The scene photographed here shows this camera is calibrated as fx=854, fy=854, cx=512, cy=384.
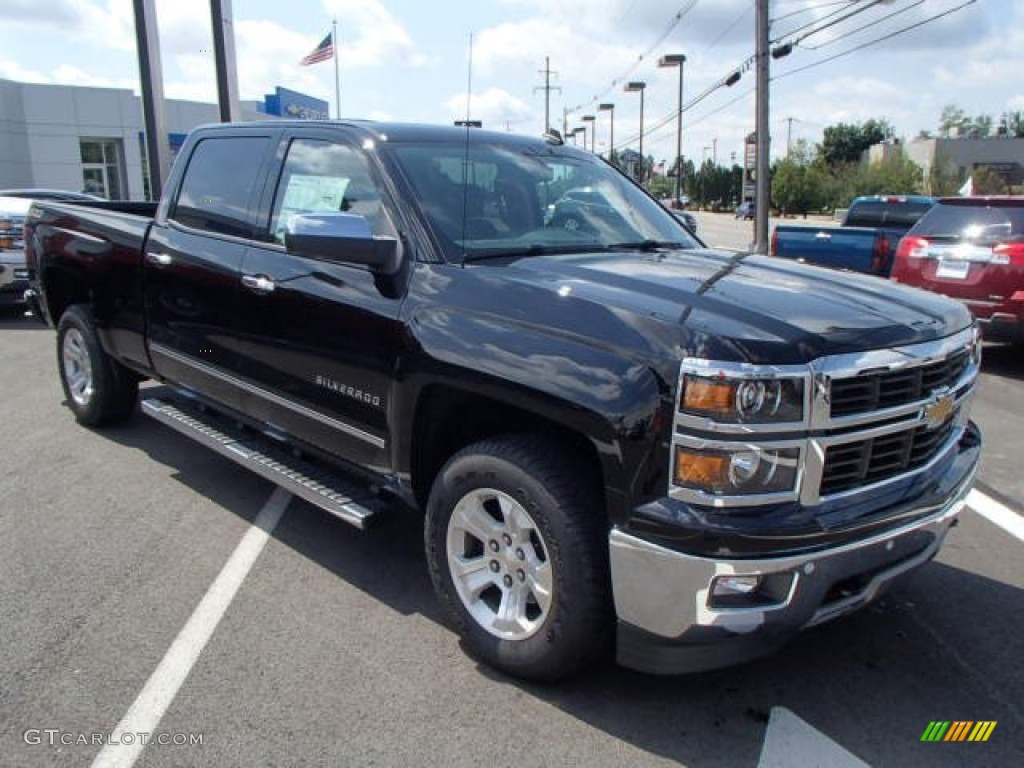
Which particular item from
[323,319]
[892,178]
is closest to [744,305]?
[323,319]

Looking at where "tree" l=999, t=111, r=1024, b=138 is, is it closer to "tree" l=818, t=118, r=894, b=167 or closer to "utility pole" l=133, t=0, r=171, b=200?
"tree" l=818, t=118, r=894, b=167

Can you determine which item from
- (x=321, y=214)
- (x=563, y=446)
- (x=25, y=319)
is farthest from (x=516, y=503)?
(x=25, y=319)

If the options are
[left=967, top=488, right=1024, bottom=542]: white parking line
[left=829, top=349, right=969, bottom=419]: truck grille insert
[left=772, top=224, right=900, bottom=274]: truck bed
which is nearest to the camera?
[left=829, top=349, right=969, bottom=419]: truck grille insert

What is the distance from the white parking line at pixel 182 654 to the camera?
273cm

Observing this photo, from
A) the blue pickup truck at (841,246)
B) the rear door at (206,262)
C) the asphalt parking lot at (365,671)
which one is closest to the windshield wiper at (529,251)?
the rear door at (206,262)

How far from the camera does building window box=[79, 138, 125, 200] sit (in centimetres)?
3456

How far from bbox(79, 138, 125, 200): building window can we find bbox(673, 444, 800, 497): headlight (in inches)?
1453

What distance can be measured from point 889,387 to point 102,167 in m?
38.2

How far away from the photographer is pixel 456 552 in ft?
10.6

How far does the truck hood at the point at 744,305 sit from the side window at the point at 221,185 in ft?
5.82

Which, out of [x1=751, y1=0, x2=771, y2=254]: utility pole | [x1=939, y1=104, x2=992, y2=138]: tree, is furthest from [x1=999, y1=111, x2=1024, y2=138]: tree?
[x1=751, y1=0, x2=771, y2=254]: utility pole

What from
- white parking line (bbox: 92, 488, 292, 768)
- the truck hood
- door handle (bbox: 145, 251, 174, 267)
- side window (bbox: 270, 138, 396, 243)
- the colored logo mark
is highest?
side window (bbox: 270, 138, 396, 243)

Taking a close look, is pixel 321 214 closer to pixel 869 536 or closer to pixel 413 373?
pixel 413 373

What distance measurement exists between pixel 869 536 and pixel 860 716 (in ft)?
2.33
